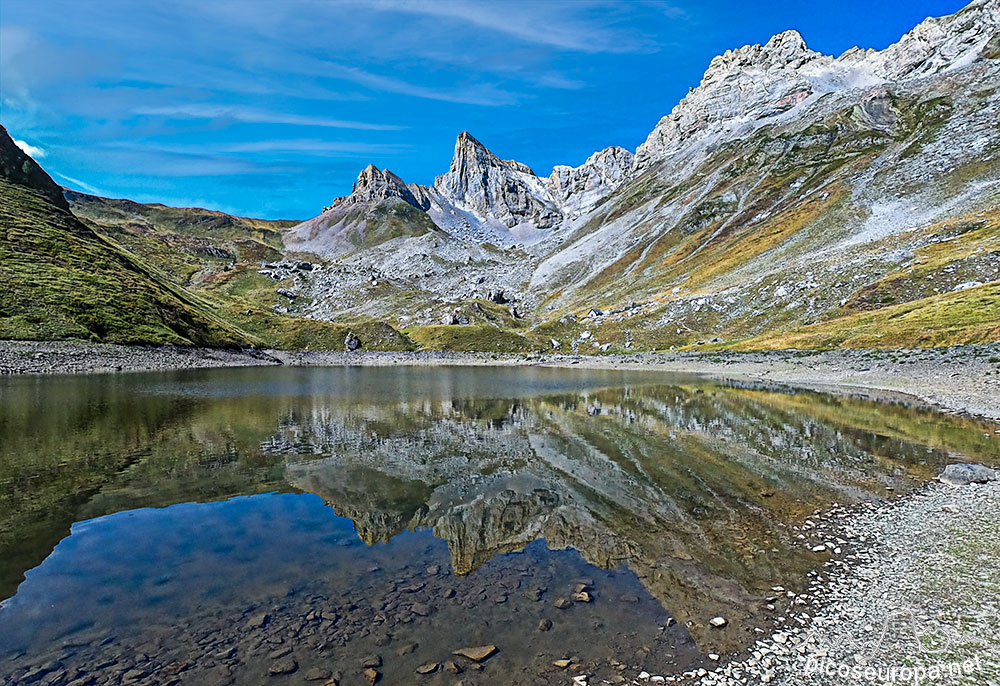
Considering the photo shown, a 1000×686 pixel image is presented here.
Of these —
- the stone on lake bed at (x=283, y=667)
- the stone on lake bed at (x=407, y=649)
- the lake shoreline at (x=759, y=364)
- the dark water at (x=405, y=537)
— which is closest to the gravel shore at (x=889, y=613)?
the dark water at (x=405, y=537)

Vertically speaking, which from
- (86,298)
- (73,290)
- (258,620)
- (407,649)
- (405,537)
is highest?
(73,290)

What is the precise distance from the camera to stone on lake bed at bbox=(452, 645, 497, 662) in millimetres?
11000

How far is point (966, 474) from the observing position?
2367 centimetres

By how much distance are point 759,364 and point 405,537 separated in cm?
9275

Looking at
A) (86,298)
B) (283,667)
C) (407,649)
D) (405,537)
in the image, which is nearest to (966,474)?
(405,537)

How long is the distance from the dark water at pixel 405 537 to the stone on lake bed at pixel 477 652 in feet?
0.63

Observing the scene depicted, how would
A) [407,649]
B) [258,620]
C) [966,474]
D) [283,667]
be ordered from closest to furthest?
[283,667] < [407,649] < [258,620] < [966,474]

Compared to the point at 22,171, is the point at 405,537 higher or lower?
lower

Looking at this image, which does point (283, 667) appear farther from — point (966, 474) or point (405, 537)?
point (966, 474)

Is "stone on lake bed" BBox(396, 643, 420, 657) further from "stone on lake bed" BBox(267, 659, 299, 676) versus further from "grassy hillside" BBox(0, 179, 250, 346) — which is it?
"grassy hillside" BBox(0, 179, 250, 346)

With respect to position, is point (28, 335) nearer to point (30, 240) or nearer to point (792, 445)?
point (30, 240)

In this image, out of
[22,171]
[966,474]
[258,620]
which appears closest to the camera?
[258,620]

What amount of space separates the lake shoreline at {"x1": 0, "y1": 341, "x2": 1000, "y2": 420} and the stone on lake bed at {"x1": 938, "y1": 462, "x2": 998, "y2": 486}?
19.9m

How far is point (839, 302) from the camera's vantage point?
120562 mm
